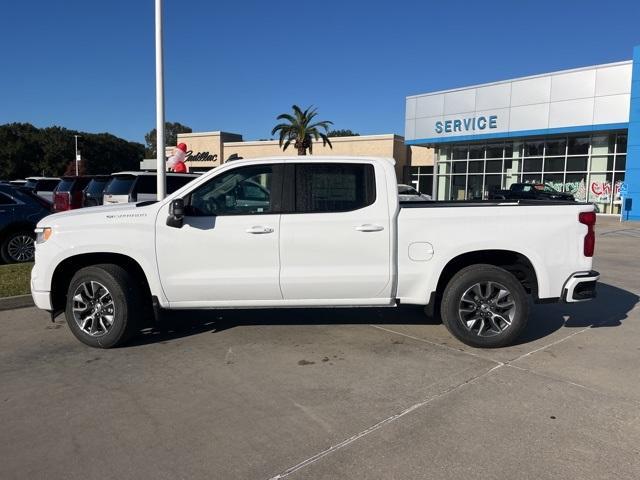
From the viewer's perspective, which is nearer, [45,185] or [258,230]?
[258,230]

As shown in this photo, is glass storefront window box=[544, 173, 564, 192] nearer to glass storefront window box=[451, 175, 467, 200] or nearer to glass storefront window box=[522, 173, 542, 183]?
glass storefront window box=[522, 173, 542, 183]

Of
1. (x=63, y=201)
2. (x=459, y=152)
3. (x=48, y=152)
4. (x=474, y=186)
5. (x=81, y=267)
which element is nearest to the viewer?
(x=81, y=267)

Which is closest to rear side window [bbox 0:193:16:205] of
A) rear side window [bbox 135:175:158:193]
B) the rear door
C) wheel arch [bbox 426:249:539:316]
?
rear side window [bbox 135:175:158:193]

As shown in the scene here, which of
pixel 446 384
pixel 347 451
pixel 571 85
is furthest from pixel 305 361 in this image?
pixel 571 85

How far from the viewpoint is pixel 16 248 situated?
1065 centimetres

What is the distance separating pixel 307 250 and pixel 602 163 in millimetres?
27274

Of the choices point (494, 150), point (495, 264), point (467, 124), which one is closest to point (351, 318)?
point (495, 264)

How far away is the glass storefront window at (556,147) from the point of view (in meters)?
29.0

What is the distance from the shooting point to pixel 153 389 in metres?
4.39

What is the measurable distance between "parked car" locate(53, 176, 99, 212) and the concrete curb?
772 cm

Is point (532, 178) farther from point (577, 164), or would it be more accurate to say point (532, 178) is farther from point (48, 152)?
point (48, 152)

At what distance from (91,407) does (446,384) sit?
2.81 metres

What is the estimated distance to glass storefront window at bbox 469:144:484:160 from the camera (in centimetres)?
3266

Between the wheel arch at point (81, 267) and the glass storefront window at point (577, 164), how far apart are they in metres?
28.0
